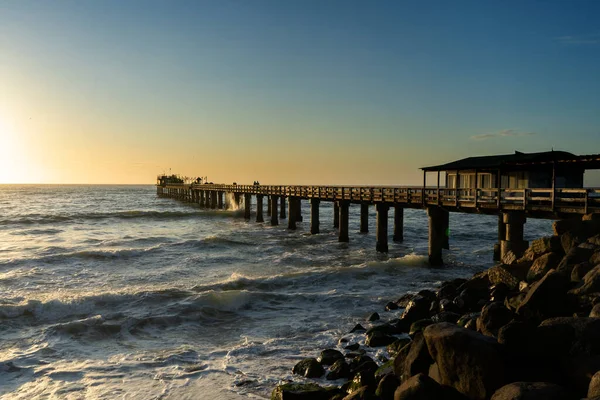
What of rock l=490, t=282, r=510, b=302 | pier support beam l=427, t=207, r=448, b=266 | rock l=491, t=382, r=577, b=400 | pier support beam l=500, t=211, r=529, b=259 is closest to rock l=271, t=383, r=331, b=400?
rock l=491, t=382, r=577, b=400

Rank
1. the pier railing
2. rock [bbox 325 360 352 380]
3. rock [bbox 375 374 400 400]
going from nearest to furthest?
rock [bbox 375 374 400 400] → rock [bbox 325 360 352 380] → the pier railing

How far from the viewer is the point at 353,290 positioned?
56.5 feet

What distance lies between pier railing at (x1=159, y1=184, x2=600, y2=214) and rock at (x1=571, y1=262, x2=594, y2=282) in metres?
4.32

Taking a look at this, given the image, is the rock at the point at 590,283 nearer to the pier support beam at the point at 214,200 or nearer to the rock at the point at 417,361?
the rock at the point at 417,361

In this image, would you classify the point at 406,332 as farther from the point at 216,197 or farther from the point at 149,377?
the point at 216,197

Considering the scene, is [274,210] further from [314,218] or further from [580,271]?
[580,271]

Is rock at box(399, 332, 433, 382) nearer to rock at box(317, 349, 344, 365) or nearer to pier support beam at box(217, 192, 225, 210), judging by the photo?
rock at box(317, 349, 344, 365)

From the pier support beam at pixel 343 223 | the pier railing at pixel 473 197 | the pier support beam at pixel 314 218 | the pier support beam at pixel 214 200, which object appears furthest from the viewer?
the pier support beam at pixel 214 200

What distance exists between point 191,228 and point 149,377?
3542 centimetres

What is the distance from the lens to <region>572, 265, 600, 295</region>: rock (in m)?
8.89

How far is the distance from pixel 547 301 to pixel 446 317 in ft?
9.72

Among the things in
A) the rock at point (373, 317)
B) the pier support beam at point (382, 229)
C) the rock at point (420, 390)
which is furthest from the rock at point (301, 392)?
the pier support beam at point (382, 229)

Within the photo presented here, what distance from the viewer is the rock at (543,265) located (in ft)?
38.5

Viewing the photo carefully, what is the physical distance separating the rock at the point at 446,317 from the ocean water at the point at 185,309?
6.46 feet
